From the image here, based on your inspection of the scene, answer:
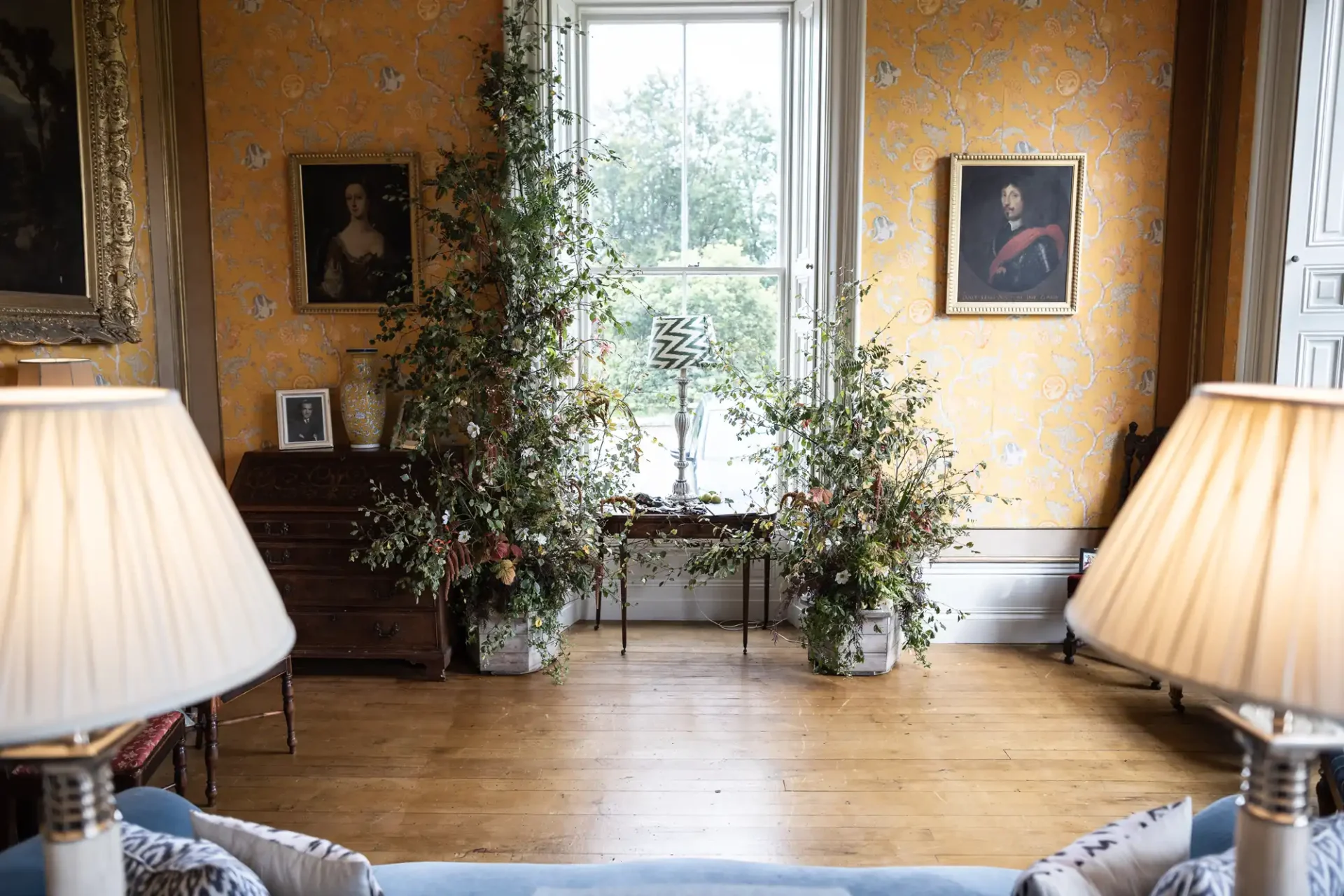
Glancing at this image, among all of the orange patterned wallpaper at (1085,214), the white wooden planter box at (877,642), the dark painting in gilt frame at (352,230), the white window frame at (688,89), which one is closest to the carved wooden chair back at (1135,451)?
the orange patterned wallpaper at (1085,214)

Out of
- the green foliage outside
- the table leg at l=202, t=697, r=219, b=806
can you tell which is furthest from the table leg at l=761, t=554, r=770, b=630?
the table leg at l=202, t=697, r=219, b=806

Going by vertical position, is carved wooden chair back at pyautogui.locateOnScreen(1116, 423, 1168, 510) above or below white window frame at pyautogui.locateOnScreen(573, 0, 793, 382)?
below

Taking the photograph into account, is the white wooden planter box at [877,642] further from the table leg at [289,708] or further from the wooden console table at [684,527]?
the table leg at [289,708]

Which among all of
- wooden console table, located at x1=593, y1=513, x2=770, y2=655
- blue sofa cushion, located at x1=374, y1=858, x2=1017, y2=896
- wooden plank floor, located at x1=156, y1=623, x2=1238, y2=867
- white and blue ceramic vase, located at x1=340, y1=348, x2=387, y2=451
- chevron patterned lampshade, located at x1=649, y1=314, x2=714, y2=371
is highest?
chevron patterned lampshade, located at x1=649, y1=314, x2=714, y2=371

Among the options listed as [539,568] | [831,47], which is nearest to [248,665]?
[539,568]

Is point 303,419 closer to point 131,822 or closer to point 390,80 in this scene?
point 390,80

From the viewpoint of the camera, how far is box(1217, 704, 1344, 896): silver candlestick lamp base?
0.87m

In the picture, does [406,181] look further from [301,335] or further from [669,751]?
[669,751]

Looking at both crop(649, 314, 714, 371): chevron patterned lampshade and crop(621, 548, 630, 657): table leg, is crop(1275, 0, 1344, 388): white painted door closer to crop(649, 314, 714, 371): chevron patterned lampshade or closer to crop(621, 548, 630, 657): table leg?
crop(649, 314, 714, 371): chevron patterned lampshade

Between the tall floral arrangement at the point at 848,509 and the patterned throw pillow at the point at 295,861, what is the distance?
8.85 ft

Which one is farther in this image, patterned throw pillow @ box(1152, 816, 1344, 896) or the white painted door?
the white painted door

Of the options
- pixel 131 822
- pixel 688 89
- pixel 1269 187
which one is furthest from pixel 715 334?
pixel 131 822

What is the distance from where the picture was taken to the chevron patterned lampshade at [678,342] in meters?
4.03

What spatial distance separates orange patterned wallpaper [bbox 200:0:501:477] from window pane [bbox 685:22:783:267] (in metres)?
1.13
